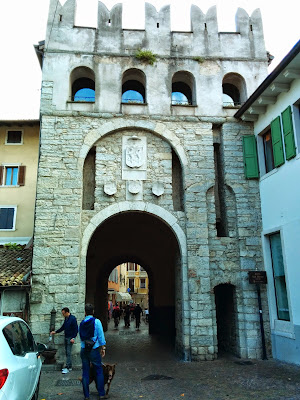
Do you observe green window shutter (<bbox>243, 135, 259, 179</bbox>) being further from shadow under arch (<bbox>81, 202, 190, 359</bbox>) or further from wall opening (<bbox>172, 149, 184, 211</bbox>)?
shadow under arch (<bbox>81, 202, 190, 359</bbox>)

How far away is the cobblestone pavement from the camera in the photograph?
21.5 feet

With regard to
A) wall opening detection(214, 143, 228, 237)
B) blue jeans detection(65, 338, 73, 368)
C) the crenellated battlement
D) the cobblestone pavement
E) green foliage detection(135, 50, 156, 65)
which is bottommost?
the cobblestone pavement

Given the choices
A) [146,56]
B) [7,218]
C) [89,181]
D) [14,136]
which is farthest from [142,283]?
[146,56]

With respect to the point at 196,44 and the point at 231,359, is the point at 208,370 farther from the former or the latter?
the point at 196,44

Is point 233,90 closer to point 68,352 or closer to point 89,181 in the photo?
point 89,181

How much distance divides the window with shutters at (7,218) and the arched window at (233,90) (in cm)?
974

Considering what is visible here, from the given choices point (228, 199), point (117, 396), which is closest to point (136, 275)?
point (228, 199)

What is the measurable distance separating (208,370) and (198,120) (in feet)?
23.4

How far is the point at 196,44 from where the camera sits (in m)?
12.0

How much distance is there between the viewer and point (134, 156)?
1082 cm

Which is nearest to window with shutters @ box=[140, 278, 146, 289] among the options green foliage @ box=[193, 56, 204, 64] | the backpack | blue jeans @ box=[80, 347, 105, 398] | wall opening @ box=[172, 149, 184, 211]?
wall opening @ box=[172, 149, 184, 211]

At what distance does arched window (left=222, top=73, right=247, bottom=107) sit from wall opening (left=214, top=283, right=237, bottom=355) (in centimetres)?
612

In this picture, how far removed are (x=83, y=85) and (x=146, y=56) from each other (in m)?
2.50

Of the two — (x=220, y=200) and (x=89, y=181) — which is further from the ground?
(x=89, y=181)
